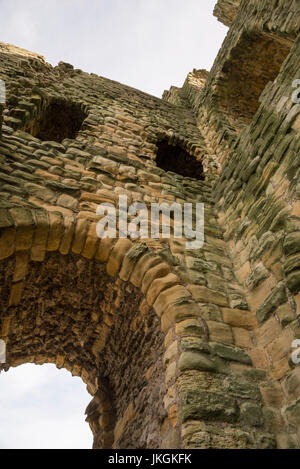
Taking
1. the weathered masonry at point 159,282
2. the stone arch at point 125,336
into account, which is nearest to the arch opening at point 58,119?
the weathered masonry at point 159,282

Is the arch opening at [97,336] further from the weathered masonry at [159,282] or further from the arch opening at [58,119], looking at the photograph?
the arch opening at [58,119]

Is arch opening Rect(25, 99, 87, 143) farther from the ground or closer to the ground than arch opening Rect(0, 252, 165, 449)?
farther from the ground

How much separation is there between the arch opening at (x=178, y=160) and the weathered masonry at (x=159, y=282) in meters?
0.96

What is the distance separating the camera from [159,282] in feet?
7.56

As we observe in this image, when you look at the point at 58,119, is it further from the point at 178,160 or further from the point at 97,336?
the point at 97,336

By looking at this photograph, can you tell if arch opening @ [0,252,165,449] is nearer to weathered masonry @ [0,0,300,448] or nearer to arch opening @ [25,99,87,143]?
weathered masonry @ [0,0,300,448]

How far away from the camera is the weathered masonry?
5.97 ft

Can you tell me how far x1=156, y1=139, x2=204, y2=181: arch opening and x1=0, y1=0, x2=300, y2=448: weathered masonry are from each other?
3.14 ft

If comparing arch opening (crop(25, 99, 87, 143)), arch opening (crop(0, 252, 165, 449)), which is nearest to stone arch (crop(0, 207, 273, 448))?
arch opening (crop(0, 252, 165, 449))

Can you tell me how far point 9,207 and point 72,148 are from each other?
3.97 ft

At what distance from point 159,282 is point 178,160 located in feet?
11.1

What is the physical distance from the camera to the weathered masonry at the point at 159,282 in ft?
5.97

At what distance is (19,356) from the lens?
3.19 m
